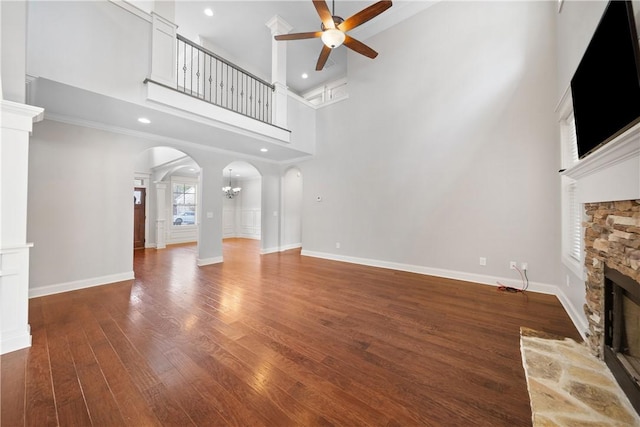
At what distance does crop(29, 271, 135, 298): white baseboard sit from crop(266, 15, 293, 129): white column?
3.92 m

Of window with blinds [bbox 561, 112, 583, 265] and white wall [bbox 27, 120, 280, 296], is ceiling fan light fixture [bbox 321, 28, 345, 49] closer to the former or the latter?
window with blinds [bbox 561, 112, 583, 265]

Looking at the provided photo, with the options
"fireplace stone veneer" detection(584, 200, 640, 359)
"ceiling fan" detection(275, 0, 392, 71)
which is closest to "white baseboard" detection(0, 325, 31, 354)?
"ceiling fan" detection(275, 0, 392, 71)

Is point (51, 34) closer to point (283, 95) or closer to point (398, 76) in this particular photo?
point (283, 95)

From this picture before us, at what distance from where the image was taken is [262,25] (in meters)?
5.21

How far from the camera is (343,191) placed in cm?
542

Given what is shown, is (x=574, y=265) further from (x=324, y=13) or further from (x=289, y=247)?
(x=289, y=247)

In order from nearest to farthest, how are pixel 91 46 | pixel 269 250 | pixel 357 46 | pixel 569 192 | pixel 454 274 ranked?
1. pixel 91 46
2. pixel 569 192
3. pixel 357 46
4. pixel 454 274
5. pixel 269 250

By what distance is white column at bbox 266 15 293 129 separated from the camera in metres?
4.84

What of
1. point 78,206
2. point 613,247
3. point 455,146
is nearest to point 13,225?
point 78,206

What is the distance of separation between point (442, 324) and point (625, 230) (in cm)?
157

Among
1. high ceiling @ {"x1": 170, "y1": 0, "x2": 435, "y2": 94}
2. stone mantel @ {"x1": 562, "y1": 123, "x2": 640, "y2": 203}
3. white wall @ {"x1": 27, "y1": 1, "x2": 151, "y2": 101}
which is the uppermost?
high ceiling @ {"x1": 170, "y1": 0, "x2": 435, "y2": 94}

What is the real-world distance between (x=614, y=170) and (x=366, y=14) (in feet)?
9.39

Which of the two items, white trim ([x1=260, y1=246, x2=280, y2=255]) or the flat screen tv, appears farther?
white trim ([x1=260, y1=246, x2=280, y2=255])

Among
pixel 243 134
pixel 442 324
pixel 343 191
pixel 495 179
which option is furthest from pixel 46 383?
pixel 495 179
